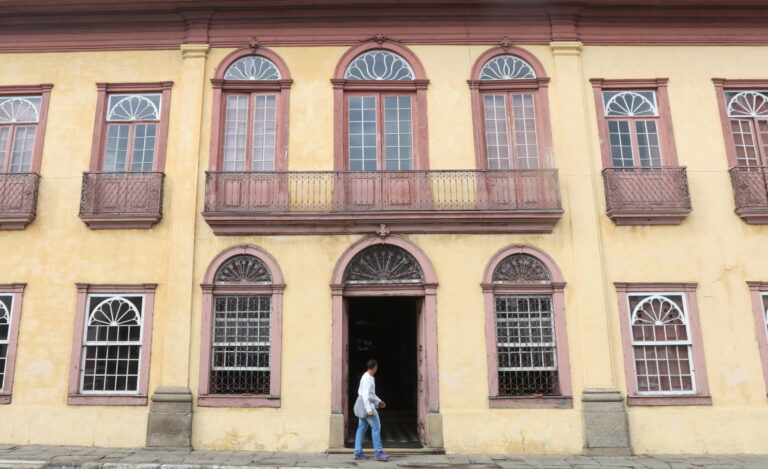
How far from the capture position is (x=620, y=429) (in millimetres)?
9398

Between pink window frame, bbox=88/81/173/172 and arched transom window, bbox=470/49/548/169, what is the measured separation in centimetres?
586

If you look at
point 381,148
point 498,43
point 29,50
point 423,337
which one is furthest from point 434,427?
point 29,50

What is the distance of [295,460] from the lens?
348 inches

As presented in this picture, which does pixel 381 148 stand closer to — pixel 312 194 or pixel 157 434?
pixel 312 194

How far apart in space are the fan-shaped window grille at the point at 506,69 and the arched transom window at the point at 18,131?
867 centimetres

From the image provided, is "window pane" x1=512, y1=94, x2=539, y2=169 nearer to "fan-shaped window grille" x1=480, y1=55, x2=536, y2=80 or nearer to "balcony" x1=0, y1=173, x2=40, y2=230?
"fan-shaped window grille" x1=480, y1=55, x2=536, y2=80

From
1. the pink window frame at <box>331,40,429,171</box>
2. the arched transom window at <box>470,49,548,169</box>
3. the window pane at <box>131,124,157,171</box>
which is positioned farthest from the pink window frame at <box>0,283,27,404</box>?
the arched transom window at <box>470,49,548,169</box>

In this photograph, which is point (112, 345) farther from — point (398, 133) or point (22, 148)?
point (398, 133)

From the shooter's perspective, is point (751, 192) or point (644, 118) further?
point (644, 118)

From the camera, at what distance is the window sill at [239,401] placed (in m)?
9.64

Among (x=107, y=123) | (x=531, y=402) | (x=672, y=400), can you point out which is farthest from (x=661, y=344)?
(x=107, y=123)

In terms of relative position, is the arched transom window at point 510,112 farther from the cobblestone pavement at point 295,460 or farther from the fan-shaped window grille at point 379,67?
the cobblestone pavement at point 295,460

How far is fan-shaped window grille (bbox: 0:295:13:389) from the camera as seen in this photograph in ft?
33.0

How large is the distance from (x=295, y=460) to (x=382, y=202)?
4518 mm
